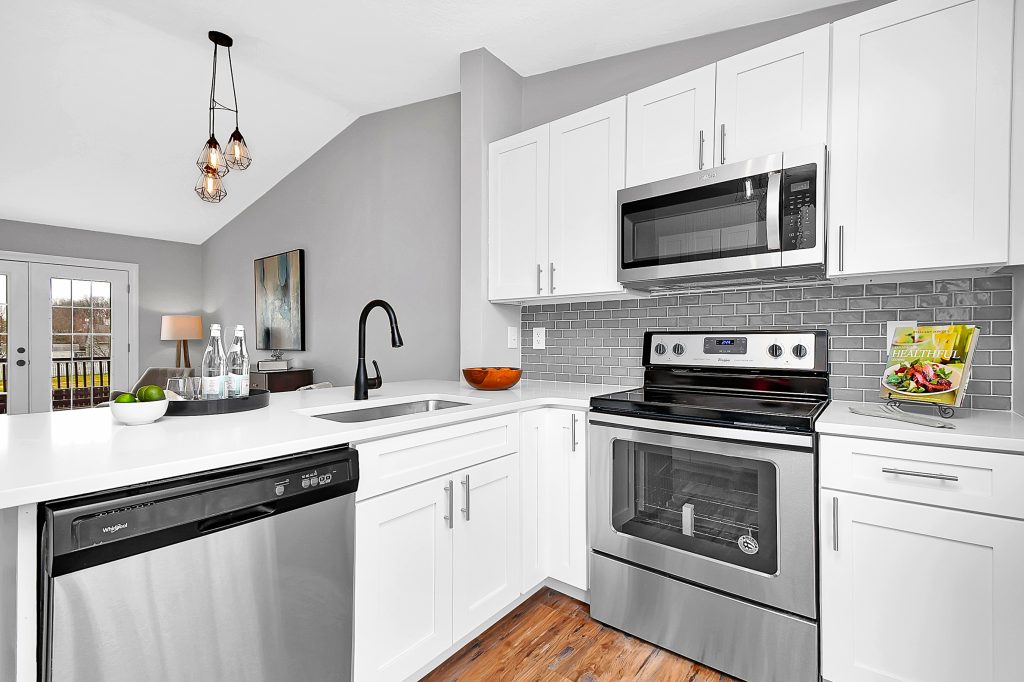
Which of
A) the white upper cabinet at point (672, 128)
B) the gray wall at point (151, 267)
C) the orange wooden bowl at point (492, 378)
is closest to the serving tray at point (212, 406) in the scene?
the orange wooden bowl at point (492, 378)

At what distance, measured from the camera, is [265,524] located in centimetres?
123

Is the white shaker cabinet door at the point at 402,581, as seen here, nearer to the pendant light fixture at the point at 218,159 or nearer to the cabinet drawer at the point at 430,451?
the cabinet drawer at the point at 430,451

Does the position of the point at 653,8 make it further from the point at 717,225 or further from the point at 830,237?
the point at 830,237

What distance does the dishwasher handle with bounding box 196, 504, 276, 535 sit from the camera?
1.14 m

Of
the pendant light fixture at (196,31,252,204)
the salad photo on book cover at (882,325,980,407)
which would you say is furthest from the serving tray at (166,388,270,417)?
the salad photo on book cover at (882,325,980,407)

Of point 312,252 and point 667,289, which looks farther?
point 312,252

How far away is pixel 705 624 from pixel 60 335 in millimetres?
6134

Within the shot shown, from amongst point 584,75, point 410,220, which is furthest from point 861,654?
point 410,220

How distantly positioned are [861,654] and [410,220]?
314cm

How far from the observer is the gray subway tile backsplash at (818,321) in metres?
1.77

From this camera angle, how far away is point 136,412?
1410mm

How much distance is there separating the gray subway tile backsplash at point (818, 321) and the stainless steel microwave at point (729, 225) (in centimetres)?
17

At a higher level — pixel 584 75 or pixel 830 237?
pixel 584 75

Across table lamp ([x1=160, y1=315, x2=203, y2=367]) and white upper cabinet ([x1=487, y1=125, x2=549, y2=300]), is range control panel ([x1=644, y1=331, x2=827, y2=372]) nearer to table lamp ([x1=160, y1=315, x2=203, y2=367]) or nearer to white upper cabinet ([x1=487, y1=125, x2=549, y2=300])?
white upper cabinet ([x1=487, y1=125, x2=549, y2=300])
